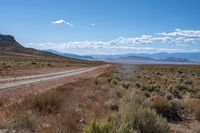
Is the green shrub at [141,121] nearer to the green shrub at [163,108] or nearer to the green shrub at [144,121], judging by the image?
the green shrub at [144,121]

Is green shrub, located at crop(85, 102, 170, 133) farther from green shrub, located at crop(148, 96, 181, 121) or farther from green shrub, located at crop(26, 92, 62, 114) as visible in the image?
green shrub, located at crop(148, 96, 181, 121)

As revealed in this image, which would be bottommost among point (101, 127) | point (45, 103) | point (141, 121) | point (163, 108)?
point (163, 108)

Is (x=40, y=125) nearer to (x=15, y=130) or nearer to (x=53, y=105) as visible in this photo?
(x=15, y=130)

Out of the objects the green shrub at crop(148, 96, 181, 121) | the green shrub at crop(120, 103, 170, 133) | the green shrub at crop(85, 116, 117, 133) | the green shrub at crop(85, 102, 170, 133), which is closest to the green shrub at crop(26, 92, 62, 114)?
the green shrub at crop(85, 102, 170, 133)

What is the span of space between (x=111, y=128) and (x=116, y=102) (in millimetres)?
6910

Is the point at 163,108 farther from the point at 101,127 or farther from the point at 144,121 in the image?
the point at 101,127

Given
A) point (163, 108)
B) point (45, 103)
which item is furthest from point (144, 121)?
point (163, 108)

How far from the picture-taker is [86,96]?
53.5ft

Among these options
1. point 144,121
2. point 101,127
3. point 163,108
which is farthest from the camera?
point 163,108

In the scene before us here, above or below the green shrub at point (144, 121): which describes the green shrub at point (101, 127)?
above

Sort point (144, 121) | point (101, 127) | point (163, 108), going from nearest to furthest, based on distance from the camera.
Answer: point (101, 127) → point (144, 121) → point (163, 108)

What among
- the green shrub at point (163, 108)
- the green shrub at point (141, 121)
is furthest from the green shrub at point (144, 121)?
the green shrub at point (163, 108)

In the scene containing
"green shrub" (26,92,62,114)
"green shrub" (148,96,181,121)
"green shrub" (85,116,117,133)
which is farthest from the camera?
"green shrub" (148,96,181,121)

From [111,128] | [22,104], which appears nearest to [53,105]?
[22,104]
